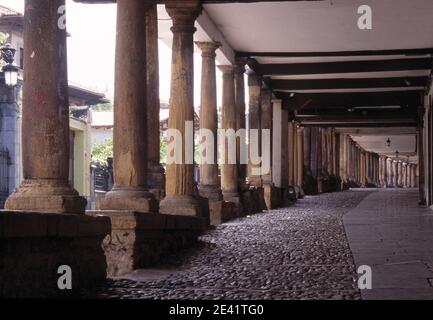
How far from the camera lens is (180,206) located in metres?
13.3

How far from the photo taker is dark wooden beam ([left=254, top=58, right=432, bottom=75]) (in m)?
20.4

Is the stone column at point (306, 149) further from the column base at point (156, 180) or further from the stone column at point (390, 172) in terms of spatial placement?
the stone column at point (390, 172)

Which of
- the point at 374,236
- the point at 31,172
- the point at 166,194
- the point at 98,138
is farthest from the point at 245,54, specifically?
the point at 98,138

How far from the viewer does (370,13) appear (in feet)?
50.5

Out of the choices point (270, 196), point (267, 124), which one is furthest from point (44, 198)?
point (267, 124)

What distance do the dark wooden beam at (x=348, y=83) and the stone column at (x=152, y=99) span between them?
12177 millimetres

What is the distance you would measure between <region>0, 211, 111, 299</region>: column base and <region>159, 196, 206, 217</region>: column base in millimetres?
5384

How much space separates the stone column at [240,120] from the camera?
1970 cm

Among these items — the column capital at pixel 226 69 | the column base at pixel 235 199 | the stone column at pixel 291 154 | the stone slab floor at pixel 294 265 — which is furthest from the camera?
the stone column at pixel 291 154

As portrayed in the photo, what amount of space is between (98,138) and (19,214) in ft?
144

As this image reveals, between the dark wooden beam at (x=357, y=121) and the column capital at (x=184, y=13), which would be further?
the dark wooden beam at (x=357, y=121)

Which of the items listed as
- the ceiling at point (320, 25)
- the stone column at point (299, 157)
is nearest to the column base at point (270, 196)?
the ceiling at point (320, 25)

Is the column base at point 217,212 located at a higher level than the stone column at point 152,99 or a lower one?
lower

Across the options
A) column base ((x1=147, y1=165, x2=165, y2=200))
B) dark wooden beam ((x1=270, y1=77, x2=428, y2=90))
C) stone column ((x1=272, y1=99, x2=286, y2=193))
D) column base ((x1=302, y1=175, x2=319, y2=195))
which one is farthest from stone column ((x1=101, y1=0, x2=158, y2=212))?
column base ((x1=302, y1=175, x2=319, y2=195))
